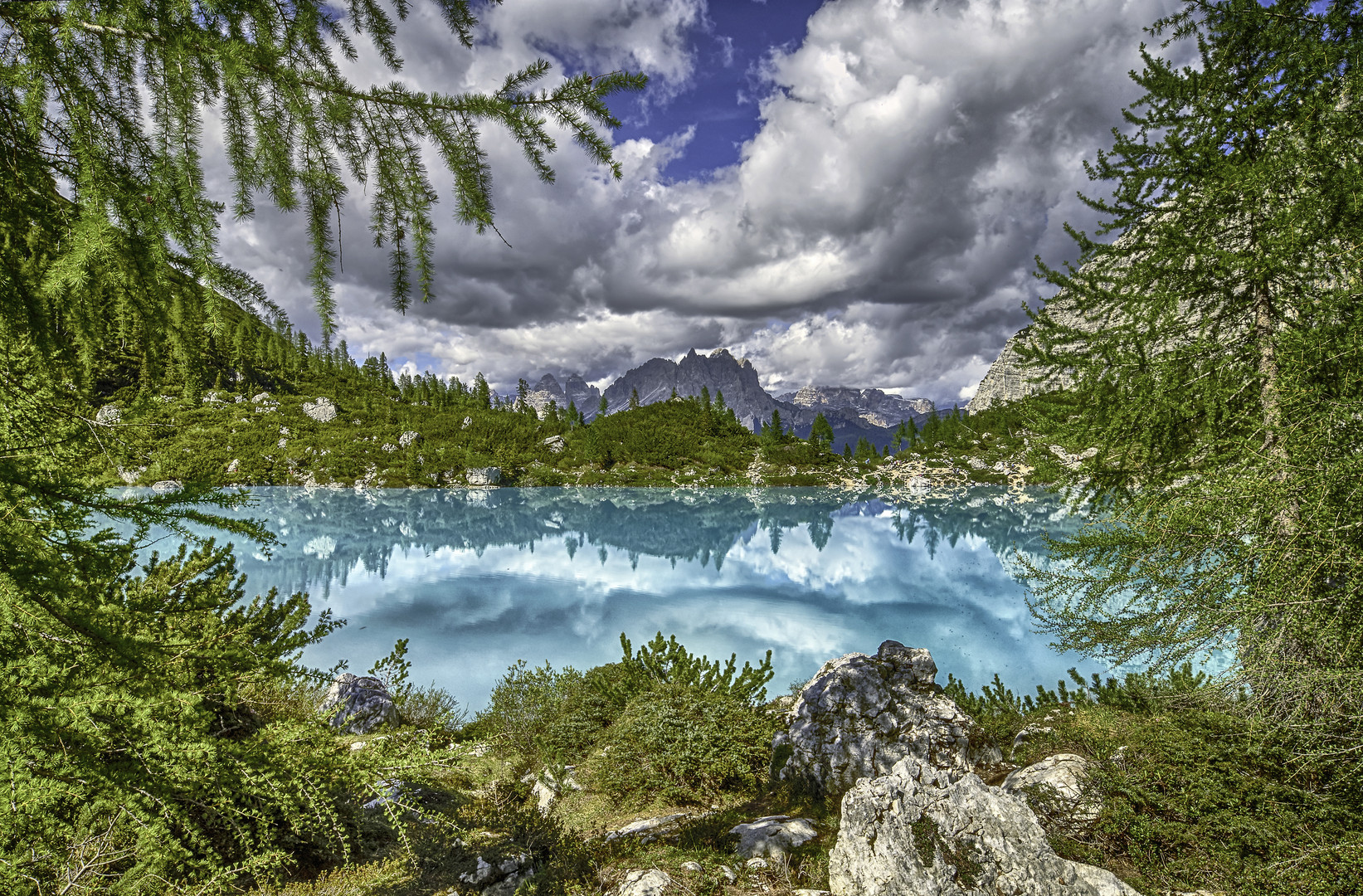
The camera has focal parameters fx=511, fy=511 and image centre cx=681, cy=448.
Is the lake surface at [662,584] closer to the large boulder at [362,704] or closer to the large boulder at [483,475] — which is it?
the large boulder at [362,704]

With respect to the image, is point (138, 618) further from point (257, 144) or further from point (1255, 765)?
point (1255, 765)

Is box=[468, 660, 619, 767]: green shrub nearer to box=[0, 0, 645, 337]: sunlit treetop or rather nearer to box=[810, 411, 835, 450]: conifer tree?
box=[0, 0, 645, 337]: sunlit treetop

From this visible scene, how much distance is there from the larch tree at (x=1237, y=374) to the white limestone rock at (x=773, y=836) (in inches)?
176

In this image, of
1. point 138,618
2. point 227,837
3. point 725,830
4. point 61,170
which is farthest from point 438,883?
point 61,170

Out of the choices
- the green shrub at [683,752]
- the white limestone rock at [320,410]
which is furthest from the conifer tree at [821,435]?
the green shrub at [683,752]

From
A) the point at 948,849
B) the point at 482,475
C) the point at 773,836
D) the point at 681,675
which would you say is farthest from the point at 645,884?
the point at 482,475

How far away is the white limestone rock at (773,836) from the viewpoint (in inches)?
197

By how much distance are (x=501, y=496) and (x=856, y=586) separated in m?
57.0

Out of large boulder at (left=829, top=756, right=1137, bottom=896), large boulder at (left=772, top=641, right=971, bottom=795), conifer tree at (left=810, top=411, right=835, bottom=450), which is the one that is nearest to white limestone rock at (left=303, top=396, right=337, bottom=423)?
conifer tree at (left=810, top=411, right=835, bottom=450)

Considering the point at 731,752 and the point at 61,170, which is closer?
the point at 61,170

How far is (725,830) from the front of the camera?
18.2ft

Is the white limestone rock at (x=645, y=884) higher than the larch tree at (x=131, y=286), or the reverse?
the larch tree at (x=131, y=286)

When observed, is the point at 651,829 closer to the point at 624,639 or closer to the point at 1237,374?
the point at 624,639

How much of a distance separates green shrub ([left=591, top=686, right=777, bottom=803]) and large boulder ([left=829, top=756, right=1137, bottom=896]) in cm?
→ 335
